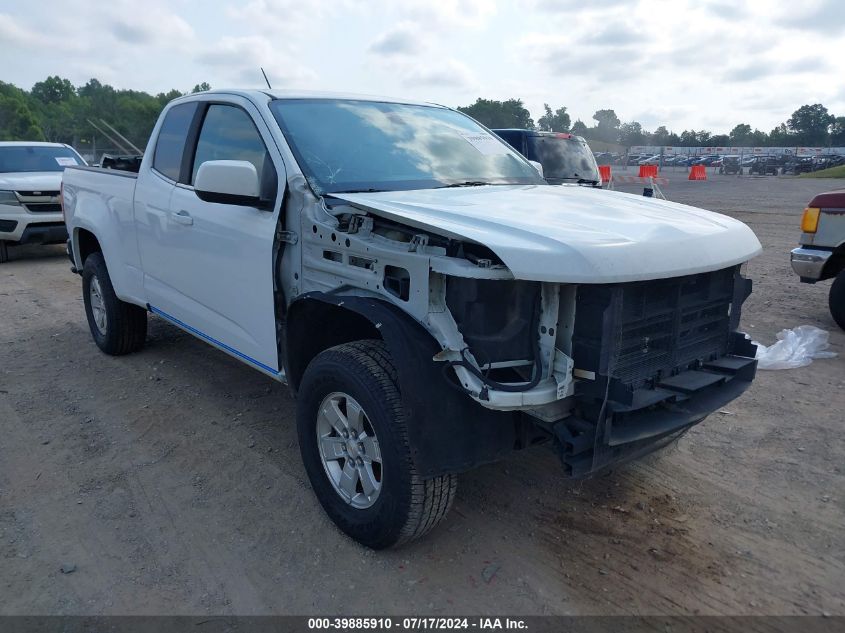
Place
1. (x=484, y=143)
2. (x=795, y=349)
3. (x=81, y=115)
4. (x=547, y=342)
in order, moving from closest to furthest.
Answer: (x=547, y=342), (x=484, y=143), (x=795, y=349), (x=81, y=115)

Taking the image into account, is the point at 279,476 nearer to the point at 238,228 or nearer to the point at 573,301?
the point at 238,228

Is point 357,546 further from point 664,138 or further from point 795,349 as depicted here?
point 664,138

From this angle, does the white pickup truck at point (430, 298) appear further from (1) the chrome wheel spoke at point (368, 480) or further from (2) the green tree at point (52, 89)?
(2) the green tree at point (52, 89)

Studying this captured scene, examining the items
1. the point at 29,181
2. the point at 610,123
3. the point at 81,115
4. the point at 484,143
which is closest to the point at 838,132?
the point at 610,123

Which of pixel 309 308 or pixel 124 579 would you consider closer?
pixel 124 579

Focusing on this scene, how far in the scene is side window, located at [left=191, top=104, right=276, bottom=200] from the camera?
3484mm

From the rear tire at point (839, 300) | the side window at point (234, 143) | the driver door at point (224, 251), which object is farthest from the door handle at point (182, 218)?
the rear tire at point (839, 300)

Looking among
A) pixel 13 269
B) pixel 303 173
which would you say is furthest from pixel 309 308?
pixel 13 269

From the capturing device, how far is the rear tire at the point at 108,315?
5500mm

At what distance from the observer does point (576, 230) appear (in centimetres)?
273

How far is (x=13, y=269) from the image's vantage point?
10141 mm

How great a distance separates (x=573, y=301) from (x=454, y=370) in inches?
20.8

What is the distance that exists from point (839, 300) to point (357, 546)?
5.23 metres

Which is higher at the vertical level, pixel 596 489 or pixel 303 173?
pixel 303 173
